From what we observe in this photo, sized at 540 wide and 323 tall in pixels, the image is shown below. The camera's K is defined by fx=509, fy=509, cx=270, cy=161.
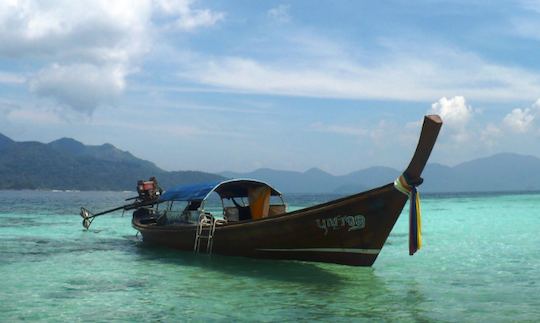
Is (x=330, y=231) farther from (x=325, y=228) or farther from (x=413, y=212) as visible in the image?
(x=413, y=212)

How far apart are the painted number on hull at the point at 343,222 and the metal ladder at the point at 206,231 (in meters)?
4.49

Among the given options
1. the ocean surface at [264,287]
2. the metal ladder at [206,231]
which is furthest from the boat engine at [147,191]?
the metal ladder at [206,231]

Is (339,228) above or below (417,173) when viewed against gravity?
below

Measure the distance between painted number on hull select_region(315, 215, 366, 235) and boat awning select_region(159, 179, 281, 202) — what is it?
5733 mm

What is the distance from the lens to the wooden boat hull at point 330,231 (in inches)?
501

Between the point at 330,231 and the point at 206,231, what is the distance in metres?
5.14

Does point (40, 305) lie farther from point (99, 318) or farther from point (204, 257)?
point (204, 257)

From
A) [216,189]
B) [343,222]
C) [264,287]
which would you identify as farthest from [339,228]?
[216,189]

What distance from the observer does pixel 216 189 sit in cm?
2019

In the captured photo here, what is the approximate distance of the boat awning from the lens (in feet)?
60.4

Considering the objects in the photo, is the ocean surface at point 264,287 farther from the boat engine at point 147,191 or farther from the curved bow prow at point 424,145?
the boat engine at point 147,191

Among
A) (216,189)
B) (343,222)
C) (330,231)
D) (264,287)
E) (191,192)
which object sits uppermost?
(216,189)

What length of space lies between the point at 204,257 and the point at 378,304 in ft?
25.6

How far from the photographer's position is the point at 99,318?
32.6 feet
